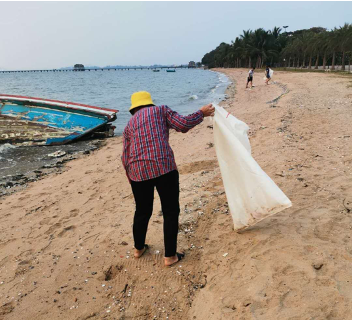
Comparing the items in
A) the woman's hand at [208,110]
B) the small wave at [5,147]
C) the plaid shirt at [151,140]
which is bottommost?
the small wave at [5,147]

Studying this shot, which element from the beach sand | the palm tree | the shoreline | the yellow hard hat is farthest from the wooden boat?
the palm tree

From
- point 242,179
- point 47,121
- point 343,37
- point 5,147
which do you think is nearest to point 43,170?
point 5,147

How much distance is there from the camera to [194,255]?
3023 millimetres

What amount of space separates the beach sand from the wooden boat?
5560mm

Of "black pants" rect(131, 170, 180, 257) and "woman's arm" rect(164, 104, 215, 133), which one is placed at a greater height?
"woman's arm" rect(164, 104, 215, 133)

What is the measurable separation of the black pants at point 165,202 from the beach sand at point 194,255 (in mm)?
345

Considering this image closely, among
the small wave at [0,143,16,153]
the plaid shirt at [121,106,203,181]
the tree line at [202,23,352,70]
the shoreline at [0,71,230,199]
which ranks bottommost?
the shoreline at [0,71,230,199]

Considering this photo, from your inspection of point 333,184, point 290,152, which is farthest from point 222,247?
point 290,152

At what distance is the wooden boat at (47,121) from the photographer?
34.2ft

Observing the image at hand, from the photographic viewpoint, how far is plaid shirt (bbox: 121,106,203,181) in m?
2.60

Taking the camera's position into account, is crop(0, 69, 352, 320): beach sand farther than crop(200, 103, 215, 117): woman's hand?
No

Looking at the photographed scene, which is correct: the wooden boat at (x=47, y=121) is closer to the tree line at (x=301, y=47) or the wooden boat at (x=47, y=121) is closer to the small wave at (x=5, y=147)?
the small wave at (x=5, y=147)

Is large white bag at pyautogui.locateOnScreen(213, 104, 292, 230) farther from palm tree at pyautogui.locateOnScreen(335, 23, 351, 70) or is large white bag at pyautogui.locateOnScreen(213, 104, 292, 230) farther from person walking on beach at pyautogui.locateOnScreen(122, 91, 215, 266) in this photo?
palm tree at pyautogui.locateOnScreen(335, 23, 351, 70)

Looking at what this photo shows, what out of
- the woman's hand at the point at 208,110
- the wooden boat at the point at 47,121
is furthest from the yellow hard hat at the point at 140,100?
the wooden boat at the point at 47,121
